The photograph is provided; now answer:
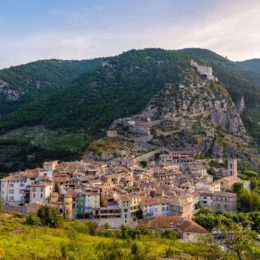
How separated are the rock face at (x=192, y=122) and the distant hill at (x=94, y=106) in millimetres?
5772

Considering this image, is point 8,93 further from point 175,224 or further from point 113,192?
point 175,224

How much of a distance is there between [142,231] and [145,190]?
13.5 m

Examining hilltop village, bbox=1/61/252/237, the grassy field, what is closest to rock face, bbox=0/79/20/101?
hilltop village, bbox=1/61/252/237

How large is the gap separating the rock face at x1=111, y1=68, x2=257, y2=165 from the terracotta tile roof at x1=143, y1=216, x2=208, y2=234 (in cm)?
4584

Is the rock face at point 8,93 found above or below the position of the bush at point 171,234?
above

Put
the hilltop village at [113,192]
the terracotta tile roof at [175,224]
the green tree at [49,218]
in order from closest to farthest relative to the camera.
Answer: the green tree at [49,218] → the terracotta tile roof at [175,224] → the hilltop village at [113,192]

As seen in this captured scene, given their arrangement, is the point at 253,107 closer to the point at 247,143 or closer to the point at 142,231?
the point at 247,143

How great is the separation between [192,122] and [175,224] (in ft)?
194

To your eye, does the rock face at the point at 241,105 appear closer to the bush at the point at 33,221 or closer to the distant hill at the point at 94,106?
the distant hill at the point at 94,106

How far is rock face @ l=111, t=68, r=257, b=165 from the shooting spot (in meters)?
91.1

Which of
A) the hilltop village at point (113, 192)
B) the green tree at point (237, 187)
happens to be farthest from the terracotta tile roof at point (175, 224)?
the green tree at point (237, 187)

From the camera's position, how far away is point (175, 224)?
4259 cm

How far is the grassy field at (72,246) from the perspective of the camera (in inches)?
955

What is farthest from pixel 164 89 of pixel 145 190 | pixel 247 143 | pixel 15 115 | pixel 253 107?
pixel 145 190
